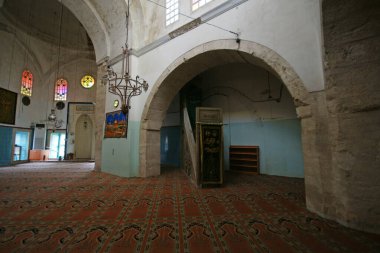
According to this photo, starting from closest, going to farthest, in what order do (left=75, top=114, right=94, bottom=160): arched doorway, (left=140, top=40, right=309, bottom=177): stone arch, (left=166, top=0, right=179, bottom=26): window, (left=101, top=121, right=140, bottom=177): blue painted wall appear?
(left=140, top=40, right=309, bottom=177): stone arch, (left=166, top=0, right=179, bottom=26): window, (left=101, top=121, right=140, bottom=177): blue painted wall, (left=75, top=114, right=94, bottom=160): arched doorway

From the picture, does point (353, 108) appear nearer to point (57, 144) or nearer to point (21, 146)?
point (21, 146)

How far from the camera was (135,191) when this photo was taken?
3455 mm

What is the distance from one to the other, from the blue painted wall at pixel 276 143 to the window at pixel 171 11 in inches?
149

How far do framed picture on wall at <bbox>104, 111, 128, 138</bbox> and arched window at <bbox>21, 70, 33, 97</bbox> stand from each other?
727cm

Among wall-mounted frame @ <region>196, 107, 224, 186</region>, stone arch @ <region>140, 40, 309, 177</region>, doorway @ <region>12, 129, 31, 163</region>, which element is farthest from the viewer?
doorway @ <region>12, 129, 31, 163</region>

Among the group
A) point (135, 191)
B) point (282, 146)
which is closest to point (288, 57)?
point (282, 146)

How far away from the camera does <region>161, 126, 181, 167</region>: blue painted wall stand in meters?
7.70

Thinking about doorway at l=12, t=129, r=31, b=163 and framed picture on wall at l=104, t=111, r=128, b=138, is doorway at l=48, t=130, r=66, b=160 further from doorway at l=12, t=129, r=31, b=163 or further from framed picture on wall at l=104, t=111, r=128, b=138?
framed picture on wall at l=104, t=111, r=128, b=138

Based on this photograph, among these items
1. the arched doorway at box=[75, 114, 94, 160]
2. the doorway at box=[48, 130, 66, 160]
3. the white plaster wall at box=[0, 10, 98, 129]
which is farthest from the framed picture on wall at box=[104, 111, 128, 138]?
the doorway at box=[48, 130, 66, 160]

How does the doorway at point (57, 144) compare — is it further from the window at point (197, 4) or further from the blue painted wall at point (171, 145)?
the window at point (197, 4)

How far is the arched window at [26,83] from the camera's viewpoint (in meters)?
9.27

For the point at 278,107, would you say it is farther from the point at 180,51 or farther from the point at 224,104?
the point at 180,51

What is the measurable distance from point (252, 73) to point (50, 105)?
38.8 feet

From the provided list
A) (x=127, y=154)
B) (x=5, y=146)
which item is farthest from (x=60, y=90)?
(x=127, y=154)
